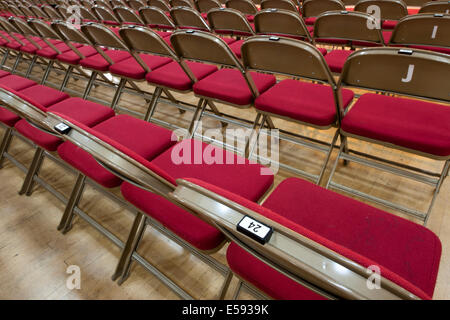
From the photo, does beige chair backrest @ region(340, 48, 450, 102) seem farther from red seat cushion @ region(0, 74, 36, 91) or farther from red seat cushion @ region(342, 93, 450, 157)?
red seat cushion @ region(0, 74, 36, 91)

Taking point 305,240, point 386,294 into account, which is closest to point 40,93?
point 305,240

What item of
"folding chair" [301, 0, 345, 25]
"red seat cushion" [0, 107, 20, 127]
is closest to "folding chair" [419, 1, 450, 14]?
"folding chair" [301, 0, 345, 25]

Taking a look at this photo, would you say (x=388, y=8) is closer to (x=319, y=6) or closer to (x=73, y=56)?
(x=319, y=6)

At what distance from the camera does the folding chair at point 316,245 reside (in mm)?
458

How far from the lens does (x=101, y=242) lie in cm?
169

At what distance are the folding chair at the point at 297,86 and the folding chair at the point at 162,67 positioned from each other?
58 cm

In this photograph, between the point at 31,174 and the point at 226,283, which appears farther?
the point at 31,174

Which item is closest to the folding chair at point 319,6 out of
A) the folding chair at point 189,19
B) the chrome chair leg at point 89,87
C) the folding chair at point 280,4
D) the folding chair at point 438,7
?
the folding chair at point 280,4

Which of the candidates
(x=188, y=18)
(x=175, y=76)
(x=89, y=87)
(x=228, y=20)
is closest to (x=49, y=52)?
(x=89, y=87)

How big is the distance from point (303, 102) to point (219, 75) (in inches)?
30.5

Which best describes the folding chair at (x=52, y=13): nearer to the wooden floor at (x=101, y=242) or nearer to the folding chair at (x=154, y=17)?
the folding chair at (x=154, y=17)

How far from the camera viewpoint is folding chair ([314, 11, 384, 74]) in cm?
192

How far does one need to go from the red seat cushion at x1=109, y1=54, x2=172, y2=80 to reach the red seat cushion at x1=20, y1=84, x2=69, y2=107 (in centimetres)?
50
